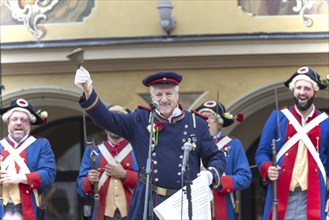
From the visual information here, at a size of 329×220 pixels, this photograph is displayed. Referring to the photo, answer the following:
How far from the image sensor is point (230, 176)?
51.6ft

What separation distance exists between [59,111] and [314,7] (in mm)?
4154

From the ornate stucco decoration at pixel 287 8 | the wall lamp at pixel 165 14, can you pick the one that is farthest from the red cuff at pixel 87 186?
the ornate stucco decoration at pixel 287 8

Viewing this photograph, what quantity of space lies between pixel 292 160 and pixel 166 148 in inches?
91.5

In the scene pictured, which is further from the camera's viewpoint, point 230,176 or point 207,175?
point 230,176

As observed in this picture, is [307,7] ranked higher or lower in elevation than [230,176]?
higher

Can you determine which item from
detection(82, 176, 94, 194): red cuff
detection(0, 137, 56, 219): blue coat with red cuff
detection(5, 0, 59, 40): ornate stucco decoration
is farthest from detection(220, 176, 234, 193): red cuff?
detection(5, 0, 59, 40): ornate stucco decoration

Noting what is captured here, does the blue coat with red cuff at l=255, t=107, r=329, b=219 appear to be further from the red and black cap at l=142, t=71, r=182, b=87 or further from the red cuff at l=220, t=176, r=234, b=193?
the red and black cap at l=142, t=71, r=182, b=87

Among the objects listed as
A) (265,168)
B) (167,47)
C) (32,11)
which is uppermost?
(32,11)

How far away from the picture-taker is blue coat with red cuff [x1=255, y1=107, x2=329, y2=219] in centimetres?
1475

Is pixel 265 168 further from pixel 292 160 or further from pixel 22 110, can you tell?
pixel 22 110

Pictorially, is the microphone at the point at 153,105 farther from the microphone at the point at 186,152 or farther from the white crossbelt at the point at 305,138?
the white crossbelt at the point at 305,138

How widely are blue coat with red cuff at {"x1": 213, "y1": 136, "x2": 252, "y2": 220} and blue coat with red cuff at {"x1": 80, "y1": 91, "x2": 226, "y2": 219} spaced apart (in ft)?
9.17

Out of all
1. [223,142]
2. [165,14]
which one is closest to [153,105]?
[223,142]

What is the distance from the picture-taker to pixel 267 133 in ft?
48.8
